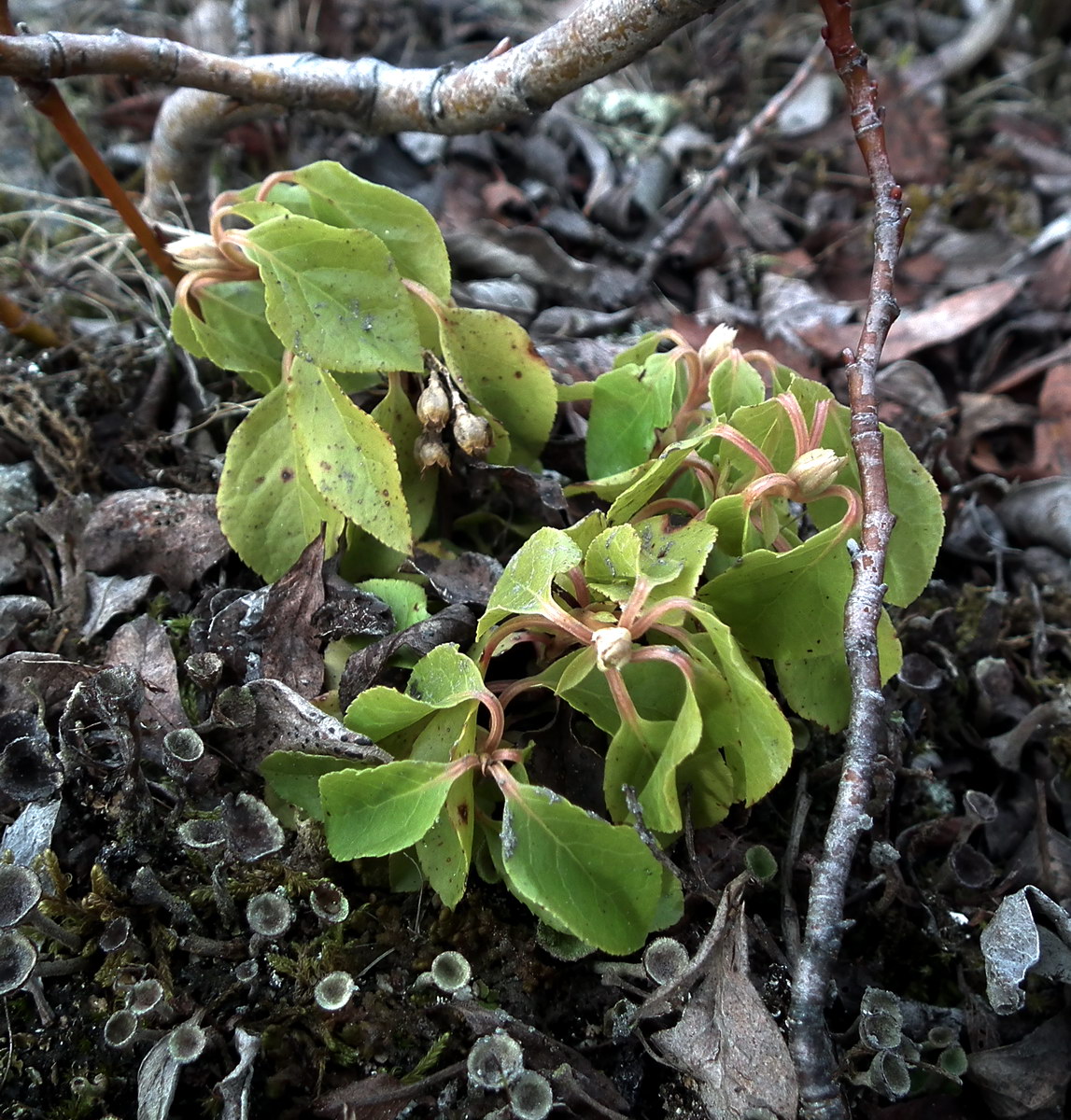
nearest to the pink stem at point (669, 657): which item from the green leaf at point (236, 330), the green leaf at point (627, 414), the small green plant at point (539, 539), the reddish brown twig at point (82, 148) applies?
the small green plant at point (539, 539)

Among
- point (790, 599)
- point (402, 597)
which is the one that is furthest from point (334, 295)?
point (790, 599)

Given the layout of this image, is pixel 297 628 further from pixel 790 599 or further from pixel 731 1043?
pixel 731 1043

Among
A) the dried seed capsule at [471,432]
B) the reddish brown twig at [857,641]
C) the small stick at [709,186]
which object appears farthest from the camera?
the small stick at [709,186]

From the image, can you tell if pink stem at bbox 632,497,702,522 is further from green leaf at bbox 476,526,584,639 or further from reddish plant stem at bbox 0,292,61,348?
reddish plant stem at bbox 0,292,61,348

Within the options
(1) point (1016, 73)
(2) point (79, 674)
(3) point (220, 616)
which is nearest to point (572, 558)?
(3) point (220, 616)

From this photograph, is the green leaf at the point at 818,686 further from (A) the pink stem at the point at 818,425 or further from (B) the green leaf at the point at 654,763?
(A) the pink stem at the point at 818,425

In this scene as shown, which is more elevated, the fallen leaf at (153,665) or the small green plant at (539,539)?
the small green plant at (539,539)

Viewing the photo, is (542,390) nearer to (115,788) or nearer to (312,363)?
(312,363)
